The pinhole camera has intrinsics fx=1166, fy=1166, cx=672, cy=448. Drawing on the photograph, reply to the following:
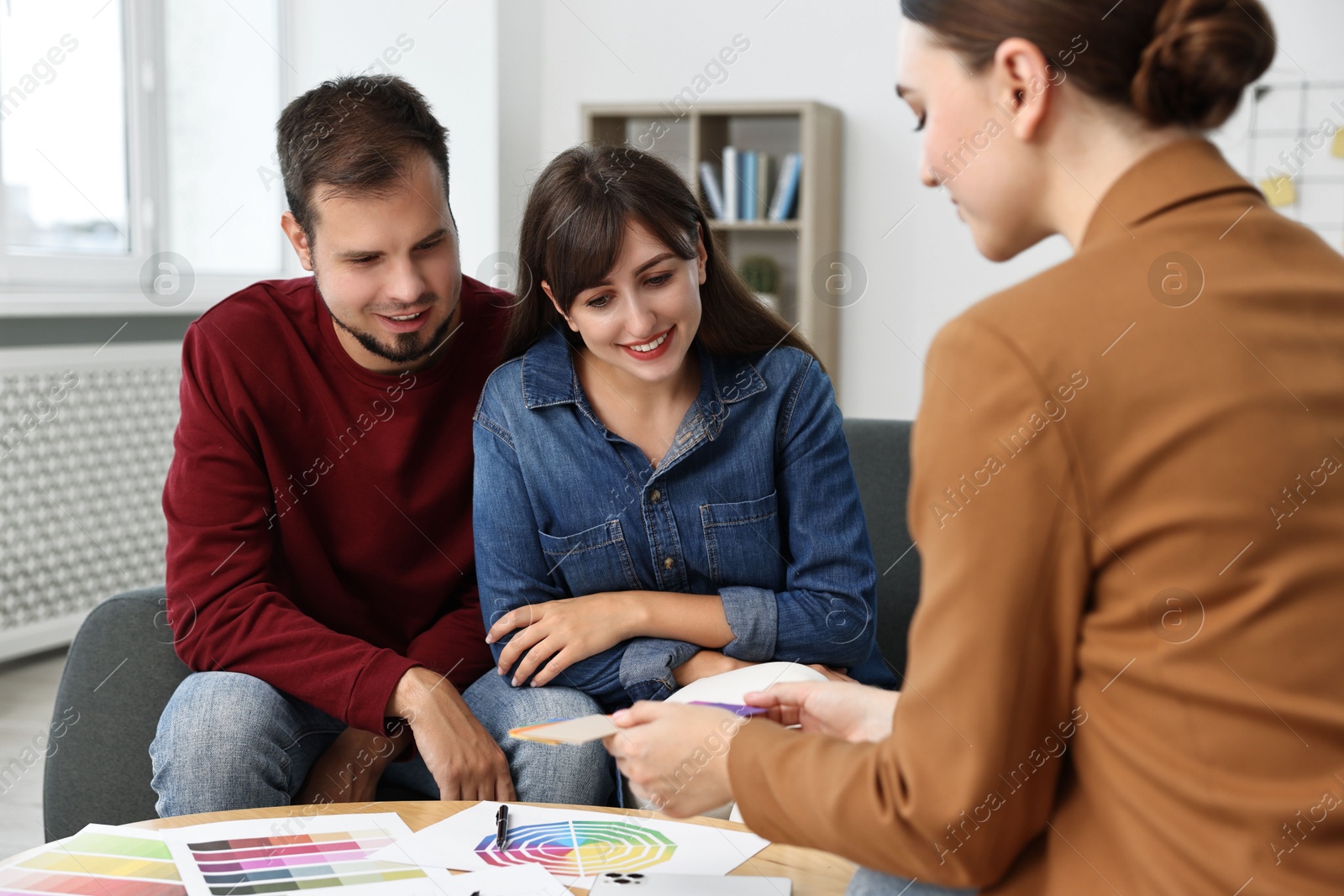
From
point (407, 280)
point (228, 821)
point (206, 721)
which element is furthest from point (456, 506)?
point (228, 821)

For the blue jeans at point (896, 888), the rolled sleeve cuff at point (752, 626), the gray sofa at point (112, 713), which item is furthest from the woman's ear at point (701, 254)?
the blue jeans at point (896, 888)

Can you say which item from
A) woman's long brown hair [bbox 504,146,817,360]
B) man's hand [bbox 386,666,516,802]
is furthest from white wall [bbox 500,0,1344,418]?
man's hand [bbox 386,666,516,802]

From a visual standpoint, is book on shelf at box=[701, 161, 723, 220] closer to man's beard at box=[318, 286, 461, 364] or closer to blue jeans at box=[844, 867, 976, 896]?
man's beard at box=[318, 286, 461, 364]

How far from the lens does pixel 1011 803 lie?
2.37 ft

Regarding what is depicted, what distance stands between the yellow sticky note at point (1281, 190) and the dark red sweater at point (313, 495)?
125 inches

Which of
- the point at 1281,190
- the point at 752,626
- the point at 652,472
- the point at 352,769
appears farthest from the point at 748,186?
the point at 352,769

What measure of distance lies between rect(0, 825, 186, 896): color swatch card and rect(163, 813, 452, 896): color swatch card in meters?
0.02

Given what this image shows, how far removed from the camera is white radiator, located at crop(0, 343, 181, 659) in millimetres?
3297

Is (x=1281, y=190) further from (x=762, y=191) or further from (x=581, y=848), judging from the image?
(x=581, y=848)

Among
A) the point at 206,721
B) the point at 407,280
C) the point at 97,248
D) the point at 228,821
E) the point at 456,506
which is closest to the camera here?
the point at 228,821

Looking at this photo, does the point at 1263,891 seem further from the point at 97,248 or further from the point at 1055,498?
the point at 97,248

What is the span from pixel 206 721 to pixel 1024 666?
3.61 ft

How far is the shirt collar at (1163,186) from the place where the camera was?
2.35ft

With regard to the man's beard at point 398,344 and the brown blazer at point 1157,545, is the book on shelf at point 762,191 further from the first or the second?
the brown blazer at point 1157,545
